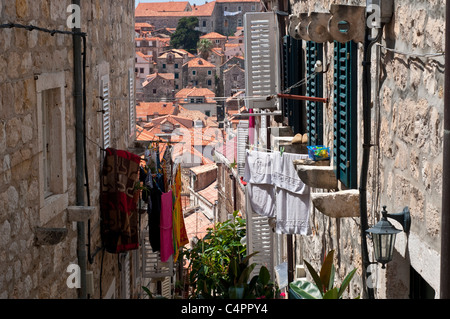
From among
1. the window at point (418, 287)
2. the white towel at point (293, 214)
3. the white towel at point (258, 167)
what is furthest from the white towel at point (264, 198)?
the window at point (418, 287)

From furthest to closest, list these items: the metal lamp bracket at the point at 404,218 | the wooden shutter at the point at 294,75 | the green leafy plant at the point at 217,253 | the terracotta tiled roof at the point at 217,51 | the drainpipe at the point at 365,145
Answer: the terracotta tiled roof at the point at 217,51 < the green leafy plant at the point at 217,253 < the wooden shutter at the point at 294,75 < the drainpipe at the point at 365,145 < the metal lamp bracket at the point at 404,218

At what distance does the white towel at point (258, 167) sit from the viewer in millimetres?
10657

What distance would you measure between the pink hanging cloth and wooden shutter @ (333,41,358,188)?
4.38 meters

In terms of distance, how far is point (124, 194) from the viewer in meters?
10.2

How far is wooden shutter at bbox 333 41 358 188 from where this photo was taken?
268 inches

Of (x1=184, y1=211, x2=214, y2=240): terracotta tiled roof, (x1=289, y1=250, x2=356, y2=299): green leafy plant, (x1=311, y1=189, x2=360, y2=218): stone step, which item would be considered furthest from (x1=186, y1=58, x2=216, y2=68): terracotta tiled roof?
(x1=289, y1=250, x2=356, y2=299): green leafy plant

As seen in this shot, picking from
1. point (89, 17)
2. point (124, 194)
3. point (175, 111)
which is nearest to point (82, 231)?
point (124, 194)

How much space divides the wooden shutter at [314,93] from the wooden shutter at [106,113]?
2613mm

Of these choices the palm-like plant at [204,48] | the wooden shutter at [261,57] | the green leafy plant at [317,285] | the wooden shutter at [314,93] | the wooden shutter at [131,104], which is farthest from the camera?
the palm-like plant at [204,48]

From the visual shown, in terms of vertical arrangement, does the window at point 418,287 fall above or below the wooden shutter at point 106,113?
below

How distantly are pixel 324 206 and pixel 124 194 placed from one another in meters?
4.15

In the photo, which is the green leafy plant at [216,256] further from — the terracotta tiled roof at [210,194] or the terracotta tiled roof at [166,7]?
the terracotta tiled roof at [166,7]

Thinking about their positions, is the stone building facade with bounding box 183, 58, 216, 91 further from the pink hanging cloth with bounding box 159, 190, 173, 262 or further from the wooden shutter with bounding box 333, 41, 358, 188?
the wooden shutter with bounding box 333, 41, 358, 188

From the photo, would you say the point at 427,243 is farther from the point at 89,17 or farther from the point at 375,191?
the point at 89,17
